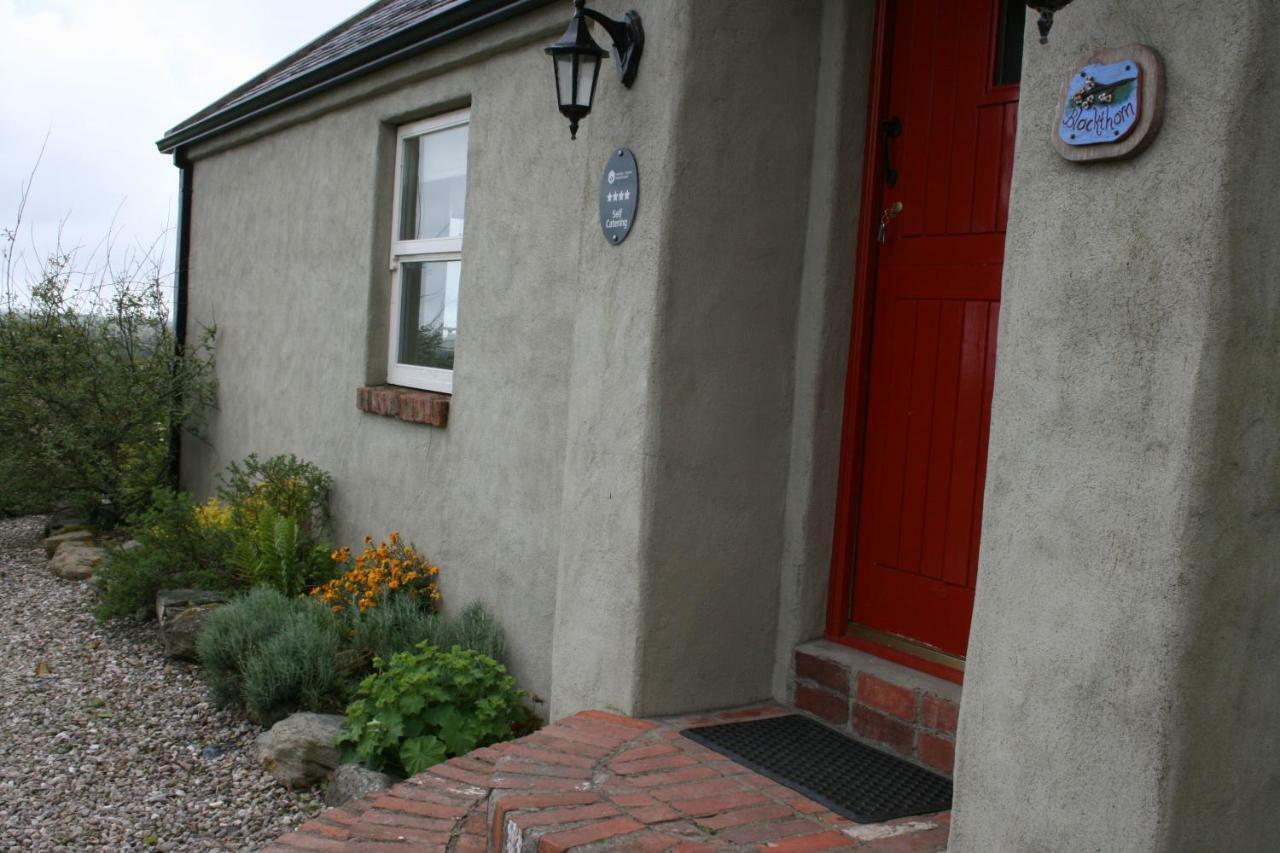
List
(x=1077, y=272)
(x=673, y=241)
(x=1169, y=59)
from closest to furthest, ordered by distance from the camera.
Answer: (x=1169, y=59), (x=1077, y=272), (x=673, y=241)

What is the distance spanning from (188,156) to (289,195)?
2.68 meters

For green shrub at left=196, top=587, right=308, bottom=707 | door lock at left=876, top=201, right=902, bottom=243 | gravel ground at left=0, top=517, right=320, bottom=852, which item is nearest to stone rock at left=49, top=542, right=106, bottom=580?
gravel ground at left=0, top=517, right=320, bottom=852

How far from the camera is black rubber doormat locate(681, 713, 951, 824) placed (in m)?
3.12

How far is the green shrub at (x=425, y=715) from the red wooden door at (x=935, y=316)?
5.11 ft

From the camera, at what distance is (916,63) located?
380 centimetres

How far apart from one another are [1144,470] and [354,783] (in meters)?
3.21

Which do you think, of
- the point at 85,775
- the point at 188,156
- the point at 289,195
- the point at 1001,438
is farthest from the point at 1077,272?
the point at 188,156

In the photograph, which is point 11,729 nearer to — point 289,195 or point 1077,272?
point 289,195

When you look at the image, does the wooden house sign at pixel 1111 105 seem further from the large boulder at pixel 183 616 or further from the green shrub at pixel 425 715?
the large boulder at pixel 183 616

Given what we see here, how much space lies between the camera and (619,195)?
3.94 m

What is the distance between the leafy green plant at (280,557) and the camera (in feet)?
21.2

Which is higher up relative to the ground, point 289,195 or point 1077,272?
point 289,195

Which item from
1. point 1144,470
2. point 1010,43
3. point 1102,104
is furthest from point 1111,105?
point 1010,43

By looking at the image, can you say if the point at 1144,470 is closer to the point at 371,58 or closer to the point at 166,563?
the point at 371,58
